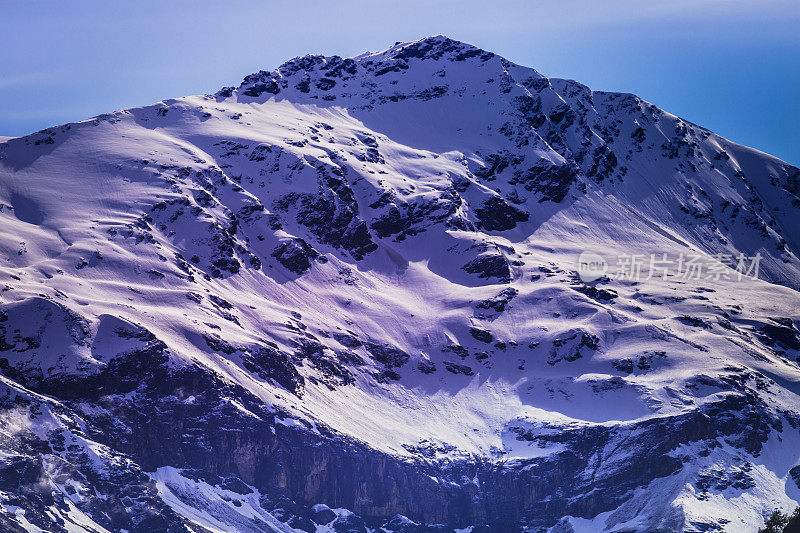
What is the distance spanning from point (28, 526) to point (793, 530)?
443ft

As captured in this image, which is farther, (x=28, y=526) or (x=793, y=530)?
(x=28, y=526)

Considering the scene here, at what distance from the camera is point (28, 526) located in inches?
7810

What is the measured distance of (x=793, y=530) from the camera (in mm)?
111625

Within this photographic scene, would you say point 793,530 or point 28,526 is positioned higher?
point 793,530
